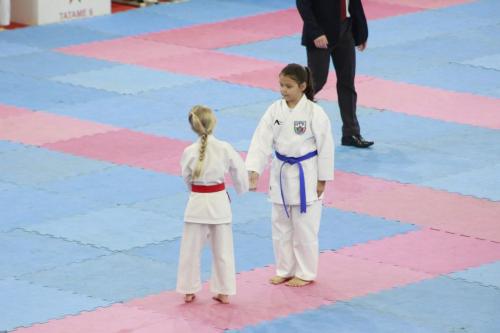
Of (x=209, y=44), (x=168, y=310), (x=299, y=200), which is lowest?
(x=168, y=310)

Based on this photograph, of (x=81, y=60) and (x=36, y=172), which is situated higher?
(x=81, y=60)

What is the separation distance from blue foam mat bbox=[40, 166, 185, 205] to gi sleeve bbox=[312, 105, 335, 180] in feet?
10.1

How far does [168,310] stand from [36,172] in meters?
4.43

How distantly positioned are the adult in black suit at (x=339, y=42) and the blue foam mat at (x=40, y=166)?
264cm

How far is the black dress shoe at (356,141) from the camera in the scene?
1520 centimetres

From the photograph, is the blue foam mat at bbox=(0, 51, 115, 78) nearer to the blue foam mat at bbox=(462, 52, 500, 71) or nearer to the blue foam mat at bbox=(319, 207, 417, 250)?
the blue foam mat at bbox=(462, 52, 500, 71)

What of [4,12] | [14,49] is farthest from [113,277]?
[4,12]

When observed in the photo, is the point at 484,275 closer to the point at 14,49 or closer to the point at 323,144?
the point at 323,144

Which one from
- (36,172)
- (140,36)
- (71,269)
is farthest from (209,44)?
(71,269)

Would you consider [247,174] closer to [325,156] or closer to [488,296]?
[325,156]

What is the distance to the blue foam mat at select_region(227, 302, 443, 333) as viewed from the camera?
32.7 ft

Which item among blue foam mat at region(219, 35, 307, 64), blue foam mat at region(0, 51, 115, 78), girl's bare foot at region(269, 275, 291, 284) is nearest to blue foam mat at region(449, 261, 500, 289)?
girl's bare foot at region(269, 275, 291, 284)

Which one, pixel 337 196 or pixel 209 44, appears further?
pixel 209 44

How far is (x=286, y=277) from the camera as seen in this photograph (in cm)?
1098
